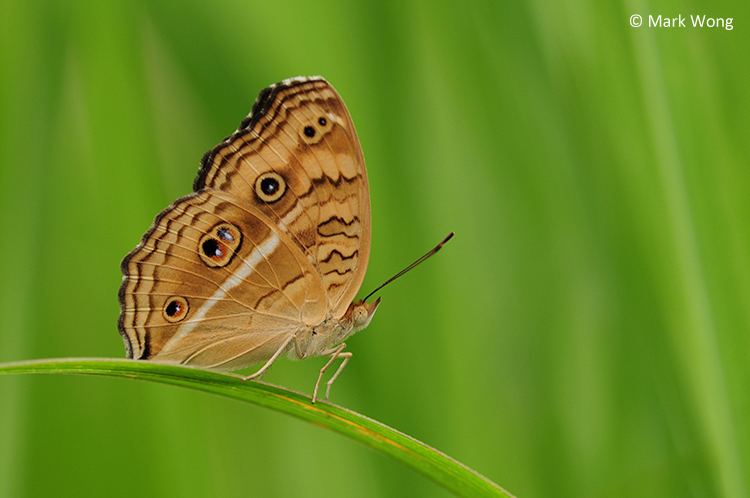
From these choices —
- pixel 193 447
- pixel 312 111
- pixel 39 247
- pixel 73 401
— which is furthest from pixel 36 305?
pixel 312 111

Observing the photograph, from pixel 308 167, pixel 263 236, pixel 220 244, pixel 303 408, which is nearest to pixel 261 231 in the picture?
pixel 263 236

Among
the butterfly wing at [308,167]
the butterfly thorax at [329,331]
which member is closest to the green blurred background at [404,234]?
the butterfly thorax at [329,331]

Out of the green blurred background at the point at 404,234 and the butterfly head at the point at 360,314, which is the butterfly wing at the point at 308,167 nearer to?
the butterfly head at the point at 360,314

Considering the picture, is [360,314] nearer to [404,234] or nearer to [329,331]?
[329,331]

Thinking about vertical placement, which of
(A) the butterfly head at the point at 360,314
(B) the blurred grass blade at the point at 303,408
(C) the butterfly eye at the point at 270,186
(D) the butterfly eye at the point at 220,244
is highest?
(C) the butterfly eye at the point at 270,186

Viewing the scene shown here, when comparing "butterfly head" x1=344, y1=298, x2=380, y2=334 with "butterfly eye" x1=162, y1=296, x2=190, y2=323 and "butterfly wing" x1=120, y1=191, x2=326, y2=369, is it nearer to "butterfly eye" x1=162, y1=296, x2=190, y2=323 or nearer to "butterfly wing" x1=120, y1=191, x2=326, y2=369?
"butterfly wing" x1=120, y1=191, x2=326, y2=369

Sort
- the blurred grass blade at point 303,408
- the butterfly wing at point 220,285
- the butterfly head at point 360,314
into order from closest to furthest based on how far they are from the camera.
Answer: the blurred grass blade at point 303,408 → the butterfly wing at point 220,285 → the butterfly head at point 360,314
